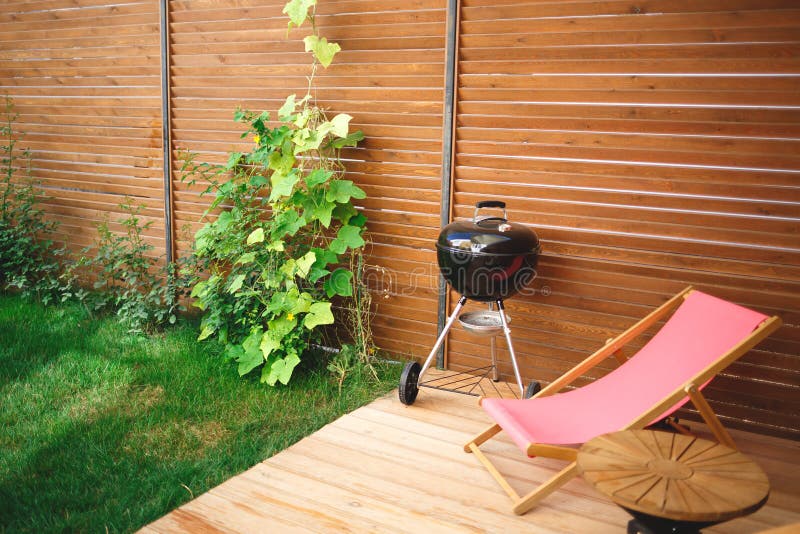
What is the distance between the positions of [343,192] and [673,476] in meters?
3.22

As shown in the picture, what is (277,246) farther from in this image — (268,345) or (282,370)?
(282,370)

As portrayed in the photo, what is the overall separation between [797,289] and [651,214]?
0.96m

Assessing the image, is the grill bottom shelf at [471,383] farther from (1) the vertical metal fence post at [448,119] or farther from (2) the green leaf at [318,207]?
(2) the green leaf at [318,207]

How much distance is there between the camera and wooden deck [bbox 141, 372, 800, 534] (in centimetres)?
309

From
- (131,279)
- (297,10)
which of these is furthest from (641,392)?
(131,279)

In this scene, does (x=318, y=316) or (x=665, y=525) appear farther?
(x=318, y=316)

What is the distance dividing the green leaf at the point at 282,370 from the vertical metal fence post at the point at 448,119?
1172mm

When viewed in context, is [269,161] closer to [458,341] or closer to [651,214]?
[458,341]

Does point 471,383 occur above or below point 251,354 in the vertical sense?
below

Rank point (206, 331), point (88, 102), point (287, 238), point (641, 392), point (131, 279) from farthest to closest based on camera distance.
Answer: point (88, 102), point (131, 279), point (287, 238), point (206, 331), point (641, 392)

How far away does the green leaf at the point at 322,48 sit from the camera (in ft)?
16.5

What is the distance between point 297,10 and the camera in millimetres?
5039

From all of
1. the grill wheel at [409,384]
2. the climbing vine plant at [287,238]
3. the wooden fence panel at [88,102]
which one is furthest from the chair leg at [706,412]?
the wooden fence panel at [88,102]

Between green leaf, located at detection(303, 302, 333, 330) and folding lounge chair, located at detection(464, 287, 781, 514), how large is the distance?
1.59 m
